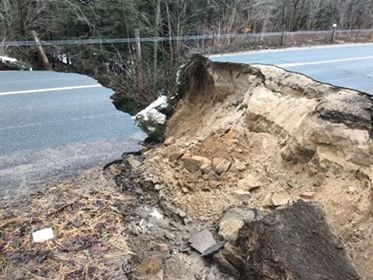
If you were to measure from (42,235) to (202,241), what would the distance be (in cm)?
119

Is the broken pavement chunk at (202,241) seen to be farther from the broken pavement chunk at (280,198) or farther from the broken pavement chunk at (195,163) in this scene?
the broken pavement chunk at (195,163)

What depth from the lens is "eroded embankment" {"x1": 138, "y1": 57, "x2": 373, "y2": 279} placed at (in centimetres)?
260

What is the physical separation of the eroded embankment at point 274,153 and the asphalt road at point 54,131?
0.71 meters

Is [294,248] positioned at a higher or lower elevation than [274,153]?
lower

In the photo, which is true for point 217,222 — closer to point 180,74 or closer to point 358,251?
point 358,251

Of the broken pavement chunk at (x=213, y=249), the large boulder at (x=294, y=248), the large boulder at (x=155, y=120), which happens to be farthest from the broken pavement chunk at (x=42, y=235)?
the large boulder at (x=155, y=120)

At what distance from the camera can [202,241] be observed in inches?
111

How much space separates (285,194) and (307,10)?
16572 mm

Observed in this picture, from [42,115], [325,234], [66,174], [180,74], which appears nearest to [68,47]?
[42,115]

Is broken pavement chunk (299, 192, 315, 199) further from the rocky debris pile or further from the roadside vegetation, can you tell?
the rocky debris pile

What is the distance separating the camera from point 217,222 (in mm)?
2984

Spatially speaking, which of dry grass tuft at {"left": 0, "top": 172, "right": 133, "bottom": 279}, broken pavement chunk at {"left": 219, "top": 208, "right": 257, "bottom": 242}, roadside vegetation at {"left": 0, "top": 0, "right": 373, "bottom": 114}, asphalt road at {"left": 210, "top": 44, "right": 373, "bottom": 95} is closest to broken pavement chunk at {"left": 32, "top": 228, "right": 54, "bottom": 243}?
dry grass tuft at {"left": 0, "top": 172, "right": 133, "bottom": 279}

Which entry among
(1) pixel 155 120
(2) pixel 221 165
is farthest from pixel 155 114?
(2) pixel 221 165

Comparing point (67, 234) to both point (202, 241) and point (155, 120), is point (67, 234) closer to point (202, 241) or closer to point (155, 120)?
point (202, 241)
